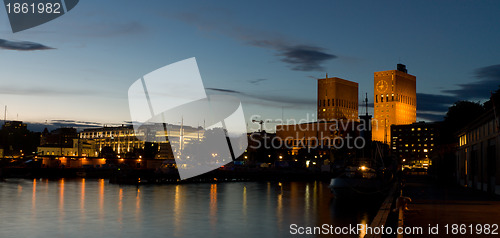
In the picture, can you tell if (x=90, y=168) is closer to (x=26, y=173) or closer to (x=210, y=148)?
(x=26, y=173)

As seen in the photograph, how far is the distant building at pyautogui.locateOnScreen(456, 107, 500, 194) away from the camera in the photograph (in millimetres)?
41281

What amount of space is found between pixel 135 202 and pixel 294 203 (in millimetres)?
13968

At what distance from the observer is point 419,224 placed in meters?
23.3

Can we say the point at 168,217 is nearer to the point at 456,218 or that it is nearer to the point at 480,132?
the point at 456,218

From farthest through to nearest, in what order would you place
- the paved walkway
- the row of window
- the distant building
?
1. the row of window
2. the distant building
3. the paved walkway

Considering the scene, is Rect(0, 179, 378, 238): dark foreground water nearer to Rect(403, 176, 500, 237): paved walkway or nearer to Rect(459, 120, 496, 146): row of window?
Rect(403, 176, 500, 237): paved walkway

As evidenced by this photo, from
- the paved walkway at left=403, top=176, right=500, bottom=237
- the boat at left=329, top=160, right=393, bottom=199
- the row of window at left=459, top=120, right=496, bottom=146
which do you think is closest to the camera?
the paved walkway at left=403, top=176, right=500, bottom=237

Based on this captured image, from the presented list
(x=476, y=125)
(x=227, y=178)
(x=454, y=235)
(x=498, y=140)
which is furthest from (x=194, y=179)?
(x=454, y=235)

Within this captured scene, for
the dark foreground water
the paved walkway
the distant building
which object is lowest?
the dark foreground water

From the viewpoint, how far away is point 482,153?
47.2 metres

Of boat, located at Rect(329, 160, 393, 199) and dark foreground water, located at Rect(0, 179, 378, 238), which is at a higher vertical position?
boat, located at Rect(329, 160, 393, 199)

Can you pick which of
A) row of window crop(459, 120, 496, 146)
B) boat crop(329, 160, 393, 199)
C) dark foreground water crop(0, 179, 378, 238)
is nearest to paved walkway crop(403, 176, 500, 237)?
dark foreground water crop(0, 179, 378, 238)

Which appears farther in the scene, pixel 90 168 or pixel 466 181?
pixel 90 168

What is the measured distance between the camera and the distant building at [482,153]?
135 feet
